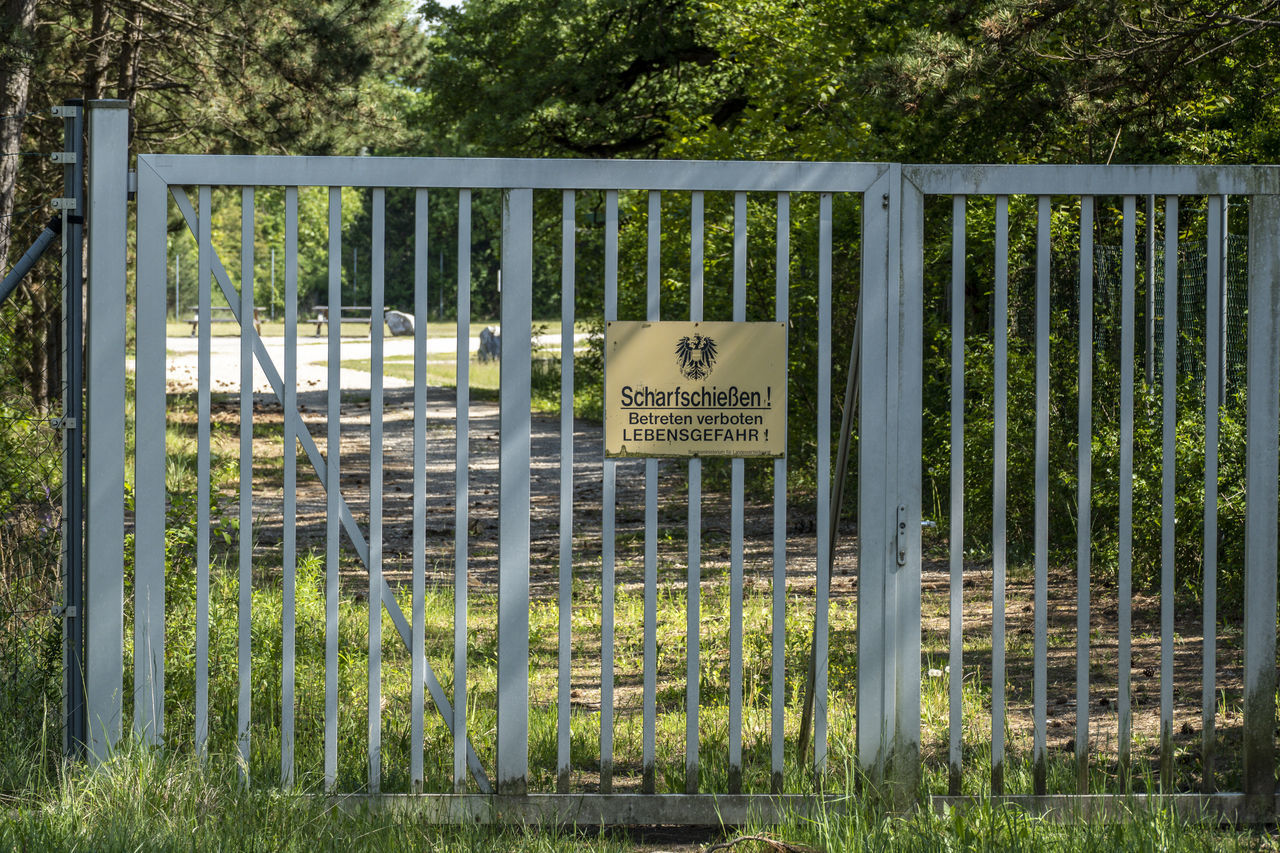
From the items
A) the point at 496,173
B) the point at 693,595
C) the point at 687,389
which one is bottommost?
the point at 693,595

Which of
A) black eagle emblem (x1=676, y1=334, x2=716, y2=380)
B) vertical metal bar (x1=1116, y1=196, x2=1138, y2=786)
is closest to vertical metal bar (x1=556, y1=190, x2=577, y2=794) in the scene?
black eagle emblem (x1=676, y1=334, x2=716, y2=380)

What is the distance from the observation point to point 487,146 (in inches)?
790

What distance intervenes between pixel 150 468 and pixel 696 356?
176cm

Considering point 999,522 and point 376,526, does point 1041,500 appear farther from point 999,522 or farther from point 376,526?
point 376,526

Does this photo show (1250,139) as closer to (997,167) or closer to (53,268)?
(997,167)

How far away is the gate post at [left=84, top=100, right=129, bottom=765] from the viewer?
3.93m

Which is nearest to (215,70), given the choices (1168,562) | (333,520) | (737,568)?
(333,520)

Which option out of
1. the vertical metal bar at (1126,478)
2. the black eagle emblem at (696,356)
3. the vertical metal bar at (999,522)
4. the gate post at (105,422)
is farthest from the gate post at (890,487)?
the gate post at (105,422)

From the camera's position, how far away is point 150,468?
4.04m

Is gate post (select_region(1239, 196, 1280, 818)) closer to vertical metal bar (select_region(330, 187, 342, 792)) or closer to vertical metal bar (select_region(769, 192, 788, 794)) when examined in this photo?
vertical metal bar (select_region(769, 192, 788, 794))

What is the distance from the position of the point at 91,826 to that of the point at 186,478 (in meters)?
8.77

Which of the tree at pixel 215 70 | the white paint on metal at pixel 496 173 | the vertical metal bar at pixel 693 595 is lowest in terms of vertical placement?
the vertical metal bar at pixel 693 595

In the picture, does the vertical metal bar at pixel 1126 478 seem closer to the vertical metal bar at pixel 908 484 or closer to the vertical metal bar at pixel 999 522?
the vertical metal bar at pixel 999 522

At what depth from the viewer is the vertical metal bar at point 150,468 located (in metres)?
3.97
